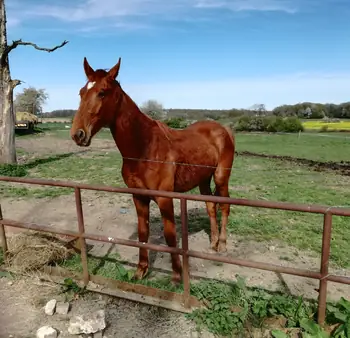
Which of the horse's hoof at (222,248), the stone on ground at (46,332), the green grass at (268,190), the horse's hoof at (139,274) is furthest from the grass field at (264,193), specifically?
the stone on ground at (46,332)

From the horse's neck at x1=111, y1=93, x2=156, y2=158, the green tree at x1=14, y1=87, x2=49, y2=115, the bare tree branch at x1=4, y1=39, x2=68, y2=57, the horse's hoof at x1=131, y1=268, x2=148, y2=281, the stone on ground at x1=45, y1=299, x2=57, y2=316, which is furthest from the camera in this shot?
the green tree at x1=14, y1=87, x2=49, y2=115

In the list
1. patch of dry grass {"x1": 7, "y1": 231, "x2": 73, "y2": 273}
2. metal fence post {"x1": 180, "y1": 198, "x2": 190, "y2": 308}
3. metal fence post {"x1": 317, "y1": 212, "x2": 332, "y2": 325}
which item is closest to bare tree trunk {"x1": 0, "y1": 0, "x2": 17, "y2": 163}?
patch of dry grass {"x1": 7, "y1": 231, "x2": 73, "y2": 273}

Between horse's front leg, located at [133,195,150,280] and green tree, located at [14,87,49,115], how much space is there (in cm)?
5508

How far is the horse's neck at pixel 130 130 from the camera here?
3.13m

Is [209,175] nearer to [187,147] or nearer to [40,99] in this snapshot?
[187,147]

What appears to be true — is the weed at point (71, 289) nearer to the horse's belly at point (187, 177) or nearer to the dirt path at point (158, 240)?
the dirt path at point (158, 240)

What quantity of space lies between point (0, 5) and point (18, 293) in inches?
379

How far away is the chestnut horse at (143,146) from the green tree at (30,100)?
2164 inches

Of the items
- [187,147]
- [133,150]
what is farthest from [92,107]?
[187,147]

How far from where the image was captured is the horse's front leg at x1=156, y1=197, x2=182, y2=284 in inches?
129

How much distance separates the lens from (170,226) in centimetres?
337

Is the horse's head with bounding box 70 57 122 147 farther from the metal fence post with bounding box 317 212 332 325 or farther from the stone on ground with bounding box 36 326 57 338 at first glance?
the metal fence post with bounding box 317 212 332 325

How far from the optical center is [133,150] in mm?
3211

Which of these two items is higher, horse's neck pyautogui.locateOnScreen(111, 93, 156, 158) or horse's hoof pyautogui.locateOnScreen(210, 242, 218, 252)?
horse's neck pyautogui.locateOnScreen(111, 93, 156, 158)
